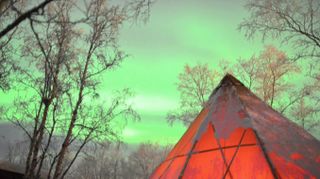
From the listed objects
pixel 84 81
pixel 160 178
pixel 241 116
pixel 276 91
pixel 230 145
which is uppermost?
pixel 276 91

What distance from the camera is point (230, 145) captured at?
7.72m

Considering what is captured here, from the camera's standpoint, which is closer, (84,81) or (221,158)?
(221,158)

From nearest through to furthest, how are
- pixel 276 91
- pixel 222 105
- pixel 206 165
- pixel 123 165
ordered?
pixel 206 165 < pixel 222 105 < pixel 276 91 < pixel 123 165

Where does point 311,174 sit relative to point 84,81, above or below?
below

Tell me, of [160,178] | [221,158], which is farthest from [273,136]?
[160,178]

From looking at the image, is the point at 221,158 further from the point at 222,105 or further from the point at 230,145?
the point at 222,105

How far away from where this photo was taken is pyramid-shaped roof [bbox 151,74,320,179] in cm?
710

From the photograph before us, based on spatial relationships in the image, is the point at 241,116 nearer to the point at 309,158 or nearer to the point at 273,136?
the point at 273,136

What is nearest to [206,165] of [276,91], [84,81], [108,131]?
[108,131]

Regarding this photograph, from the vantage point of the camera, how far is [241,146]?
7586 millimetres

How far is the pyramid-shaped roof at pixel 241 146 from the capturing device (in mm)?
7098

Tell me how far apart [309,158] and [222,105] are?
2.55 m

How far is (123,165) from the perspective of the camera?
91500 mm

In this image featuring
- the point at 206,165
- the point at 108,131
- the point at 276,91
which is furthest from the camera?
the point at 276,91
